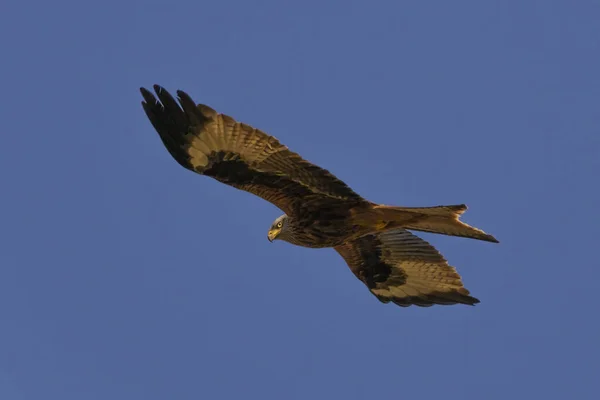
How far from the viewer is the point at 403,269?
15758 mm

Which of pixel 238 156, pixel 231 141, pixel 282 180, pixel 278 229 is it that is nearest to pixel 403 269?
pixel 278 229

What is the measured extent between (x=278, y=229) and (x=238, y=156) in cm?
115

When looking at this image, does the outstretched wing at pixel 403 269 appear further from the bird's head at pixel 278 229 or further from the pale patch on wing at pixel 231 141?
the pale patch on wing at pixel 231 141

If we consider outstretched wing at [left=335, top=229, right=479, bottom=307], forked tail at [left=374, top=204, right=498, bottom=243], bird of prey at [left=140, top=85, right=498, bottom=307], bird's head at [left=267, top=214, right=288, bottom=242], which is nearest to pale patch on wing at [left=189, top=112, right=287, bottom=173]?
bird of prey at [left=140, top=85, right=498, bottom=307]

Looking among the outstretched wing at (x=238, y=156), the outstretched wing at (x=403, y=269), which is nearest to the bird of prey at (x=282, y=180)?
the outstretched wing at (x=238, y=156)

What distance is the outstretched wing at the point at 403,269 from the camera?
15594mm

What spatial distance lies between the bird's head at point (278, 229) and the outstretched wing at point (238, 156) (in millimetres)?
309

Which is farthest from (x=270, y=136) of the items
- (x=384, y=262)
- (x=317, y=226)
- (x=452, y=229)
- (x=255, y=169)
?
(x=384, y=262)

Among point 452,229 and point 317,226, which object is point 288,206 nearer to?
point 317,226

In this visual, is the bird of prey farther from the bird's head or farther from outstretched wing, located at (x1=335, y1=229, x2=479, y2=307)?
outstretched wing, located at (x1=335, y1=229, x2=479, y2=307)

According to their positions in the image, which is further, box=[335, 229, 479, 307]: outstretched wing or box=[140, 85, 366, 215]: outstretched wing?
box=[335, 229, 479, 307]: outstretched wing

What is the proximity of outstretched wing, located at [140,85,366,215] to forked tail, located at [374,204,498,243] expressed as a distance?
17.5 inches

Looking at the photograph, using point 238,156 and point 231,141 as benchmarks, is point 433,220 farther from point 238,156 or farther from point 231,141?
point 231,141

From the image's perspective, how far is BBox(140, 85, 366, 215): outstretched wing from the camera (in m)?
13.1
